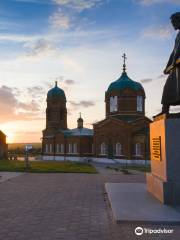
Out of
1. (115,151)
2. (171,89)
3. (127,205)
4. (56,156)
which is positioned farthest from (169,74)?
(56,156)

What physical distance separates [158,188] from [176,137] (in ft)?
5.11

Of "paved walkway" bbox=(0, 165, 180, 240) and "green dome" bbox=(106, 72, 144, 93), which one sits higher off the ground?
"green dome" bbox=(106, 72, 144, 93)

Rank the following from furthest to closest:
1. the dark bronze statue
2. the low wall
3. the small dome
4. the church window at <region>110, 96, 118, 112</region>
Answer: the small dome, the church window at <region>110, 96, 118, 112</region>, the low wall, the dark bronze statue

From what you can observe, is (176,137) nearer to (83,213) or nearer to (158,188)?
(158,188)

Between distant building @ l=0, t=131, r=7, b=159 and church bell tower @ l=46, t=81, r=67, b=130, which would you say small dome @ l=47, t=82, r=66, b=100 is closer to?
church bell tower @ l=46, t=81, r=67, b=130

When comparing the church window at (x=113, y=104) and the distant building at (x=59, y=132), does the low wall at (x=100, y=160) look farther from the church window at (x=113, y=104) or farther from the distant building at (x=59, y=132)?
the church window at (x=113, y=104)

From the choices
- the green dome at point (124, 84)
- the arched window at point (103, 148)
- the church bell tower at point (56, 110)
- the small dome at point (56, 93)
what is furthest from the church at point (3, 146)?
the green dome at point (124, 84)

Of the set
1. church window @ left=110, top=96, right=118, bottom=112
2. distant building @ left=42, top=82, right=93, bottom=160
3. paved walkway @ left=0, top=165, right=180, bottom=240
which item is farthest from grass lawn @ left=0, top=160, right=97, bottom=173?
distant building @ left=42, top=82, right=93, bottom=160

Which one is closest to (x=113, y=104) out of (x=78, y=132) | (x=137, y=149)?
(x=137, y=149)

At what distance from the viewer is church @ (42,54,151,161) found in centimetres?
4056

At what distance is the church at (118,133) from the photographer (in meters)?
40.6

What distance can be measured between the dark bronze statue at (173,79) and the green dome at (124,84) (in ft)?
105

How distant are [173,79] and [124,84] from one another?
32.6 m

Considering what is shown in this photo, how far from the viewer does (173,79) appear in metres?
10.3
